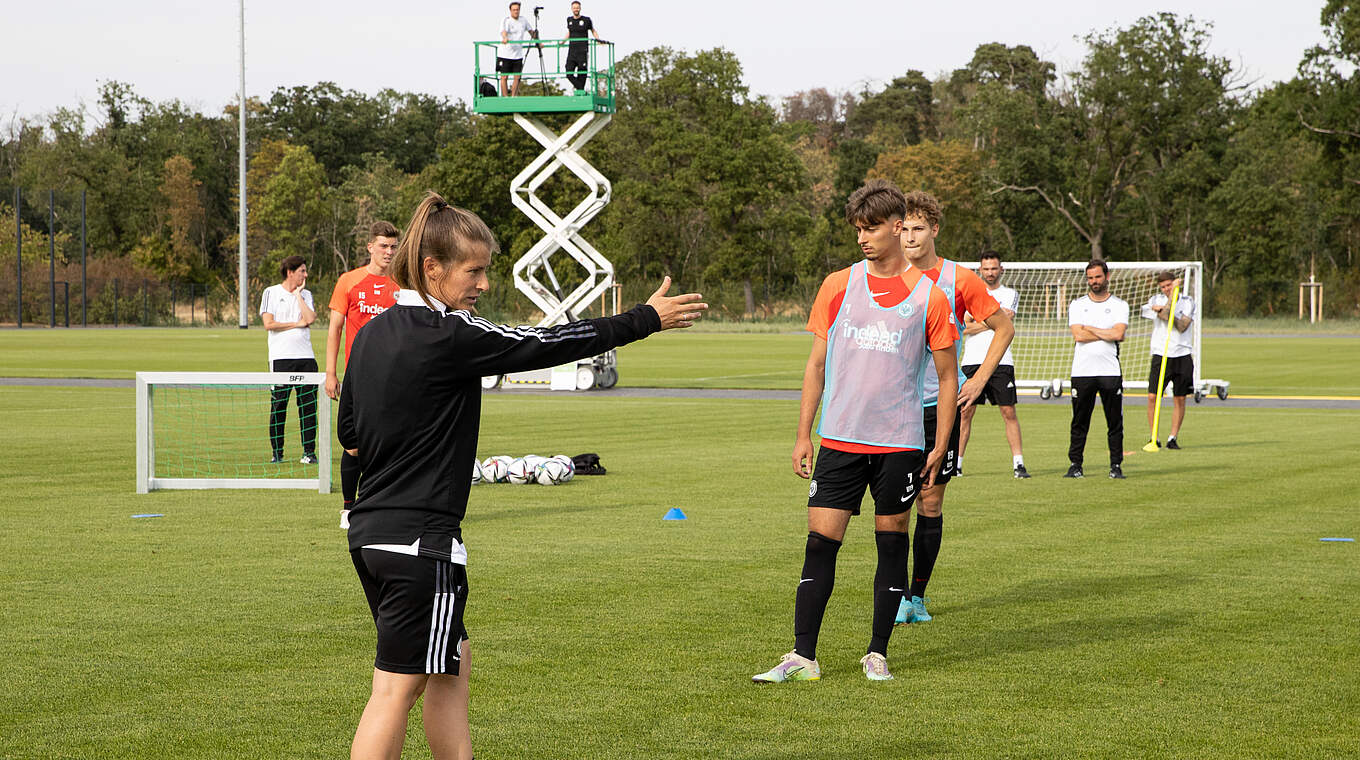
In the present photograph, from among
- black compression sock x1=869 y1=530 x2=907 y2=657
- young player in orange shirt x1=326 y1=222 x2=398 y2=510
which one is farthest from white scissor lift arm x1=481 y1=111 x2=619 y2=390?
black compression sock x1=869 y1=530 x2=907 y2=657

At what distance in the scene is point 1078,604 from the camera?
316 inches

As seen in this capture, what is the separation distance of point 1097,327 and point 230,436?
10.8m

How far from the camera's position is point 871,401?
6.23m

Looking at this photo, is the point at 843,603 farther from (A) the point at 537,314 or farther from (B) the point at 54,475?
(A) the point at 537,314

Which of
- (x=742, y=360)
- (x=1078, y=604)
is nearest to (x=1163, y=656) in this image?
(x=1078, y=604)

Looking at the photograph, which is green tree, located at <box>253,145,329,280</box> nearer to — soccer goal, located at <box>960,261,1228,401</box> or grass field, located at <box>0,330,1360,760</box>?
soccer goal, located at <box>960,261,1228,401</box>

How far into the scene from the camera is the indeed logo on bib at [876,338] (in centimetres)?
626

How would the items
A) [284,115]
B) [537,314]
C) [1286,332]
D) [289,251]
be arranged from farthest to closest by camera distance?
[284,115]
[289,251]
[537,314]
[1286,332]

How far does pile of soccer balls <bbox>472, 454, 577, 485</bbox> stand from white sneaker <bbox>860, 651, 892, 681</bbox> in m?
7.25

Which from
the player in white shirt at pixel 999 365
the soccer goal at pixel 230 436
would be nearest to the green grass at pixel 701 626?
the soccer goal at pixel 230 436

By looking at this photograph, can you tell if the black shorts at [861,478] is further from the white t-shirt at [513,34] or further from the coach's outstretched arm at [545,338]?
the white t-shirt at [513,34]


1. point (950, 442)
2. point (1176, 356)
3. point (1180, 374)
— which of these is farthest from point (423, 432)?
point (1176, 356)

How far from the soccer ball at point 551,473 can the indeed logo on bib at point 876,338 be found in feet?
24.2

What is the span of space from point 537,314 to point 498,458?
53.8 m
